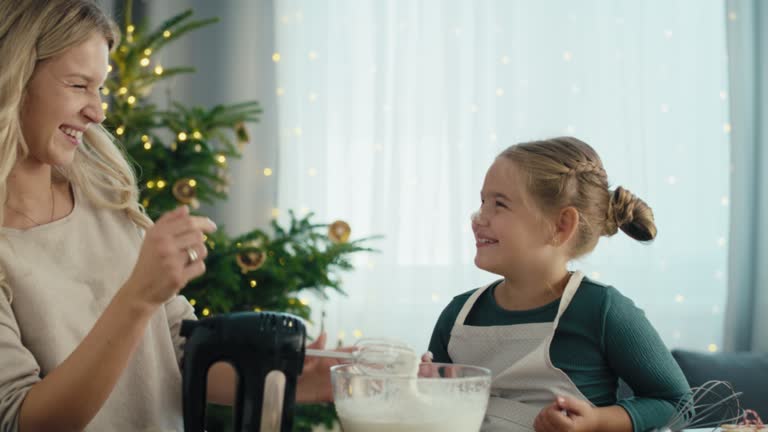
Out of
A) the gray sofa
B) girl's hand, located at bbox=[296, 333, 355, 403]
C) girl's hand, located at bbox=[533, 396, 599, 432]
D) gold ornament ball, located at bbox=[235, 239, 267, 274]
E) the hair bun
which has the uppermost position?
the hair bun

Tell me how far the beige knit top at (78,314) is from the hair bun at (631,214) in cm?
87

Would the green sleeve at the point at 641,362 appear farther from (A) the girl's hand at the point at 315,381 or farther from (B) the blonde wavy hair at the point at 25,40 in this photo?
(B) the blonde wavy hair at the point at 25,40

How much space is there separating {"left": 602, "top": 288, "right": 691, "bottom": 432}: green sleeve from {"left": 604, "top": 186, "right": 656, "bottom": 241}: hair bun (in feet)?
0.81

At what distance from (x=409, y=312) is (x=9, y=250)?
2328 mm

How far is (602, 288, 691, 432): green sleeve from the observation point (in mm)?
1383

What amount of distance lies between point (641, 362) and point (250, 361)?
78 cm

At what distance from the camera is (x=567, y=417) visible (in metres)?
1.16

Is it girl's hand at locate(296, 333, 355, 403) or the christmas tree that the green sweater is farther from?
the christmas tree

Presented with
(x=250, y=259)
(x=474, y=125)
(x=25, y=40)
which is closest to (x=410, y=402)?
(x=25, y=40)

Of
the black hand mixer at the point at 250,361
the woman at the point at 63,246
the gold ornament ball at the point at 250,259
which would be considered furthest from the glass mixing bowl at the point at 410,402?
the gold ornament ball at the point at 250,259

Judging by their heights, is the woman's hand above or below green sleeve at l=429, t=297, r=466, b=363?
above

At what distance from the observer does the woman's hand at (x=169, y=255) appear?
3.02 feet

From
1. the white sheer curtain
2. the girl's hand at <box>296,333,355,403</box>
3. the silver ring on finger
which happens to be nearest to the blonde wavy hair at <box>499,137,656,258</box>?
the girl's hand at <box>296,333,355,403</box>

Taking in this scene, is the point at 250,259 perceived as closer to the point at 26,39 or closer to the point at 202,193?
the point at 202,193
